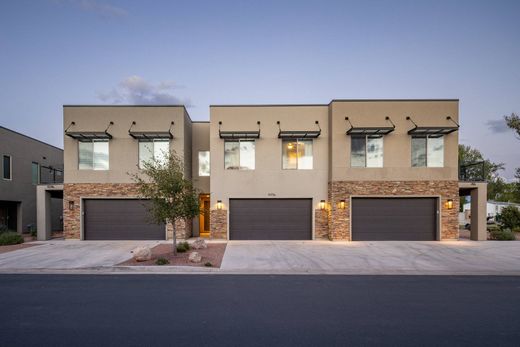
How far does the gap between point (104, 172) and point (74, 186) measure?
1815 millimetres

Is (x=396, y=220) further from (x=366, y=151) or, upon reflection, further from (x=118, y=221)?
(x=118, y=221)

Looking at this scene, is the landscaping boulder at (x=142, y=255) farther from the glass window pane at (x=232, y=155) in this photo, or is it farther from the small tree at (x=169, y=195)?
the glass window pane at (x=232, y=155)

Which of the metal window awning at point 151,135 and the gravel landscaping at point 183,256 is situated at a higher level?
the metal window awning at point 151,135

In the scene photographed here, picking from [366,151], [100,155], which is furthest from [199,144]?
[366,151]

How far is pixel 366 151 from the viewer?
15.6m

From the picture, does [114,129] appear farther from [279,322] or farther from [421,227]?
[421,227]

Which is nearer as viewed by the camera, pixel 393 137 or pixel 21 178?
pixel 393 137

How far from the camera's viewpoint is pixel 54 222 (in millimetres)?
22094

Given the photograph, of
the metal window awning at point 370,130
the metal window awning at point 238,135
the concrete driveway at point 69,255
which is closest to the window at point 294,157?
the metal window awning at point 238,135

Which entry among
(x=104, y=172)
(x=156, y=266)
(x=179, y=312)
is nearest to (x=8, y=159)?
(x=104, y=172)

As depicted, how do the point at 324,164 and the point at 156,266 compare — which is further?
the point at 324,164

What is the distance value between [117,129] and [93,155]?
202 centimetres

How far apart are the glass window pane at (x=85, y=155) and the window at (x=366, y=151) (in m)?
14.6

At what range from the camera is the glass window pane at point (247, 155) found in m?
16.0
